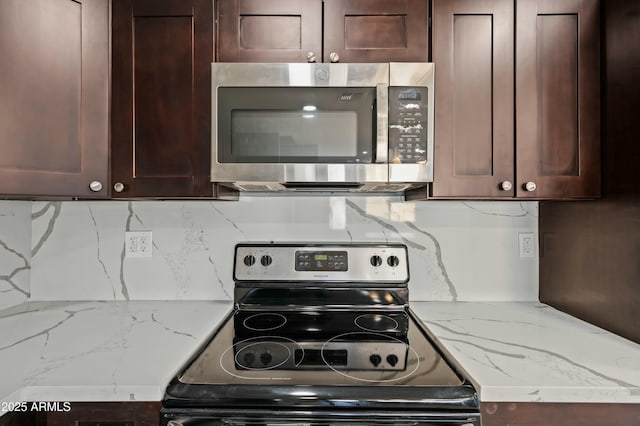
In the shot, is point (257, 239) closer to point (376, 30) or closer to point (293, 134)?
point (293, 134)

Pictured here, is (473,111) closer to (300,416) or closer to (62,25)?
(300,416)

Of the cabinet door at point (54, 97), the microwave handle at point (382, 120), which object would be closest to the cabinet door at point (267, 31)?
the microwave handle at point (382, 120)

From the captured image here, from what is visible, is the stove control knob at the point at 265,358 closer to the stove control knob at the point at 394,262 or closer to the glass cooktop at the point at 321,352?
the glass cooktop at the point at 321,352

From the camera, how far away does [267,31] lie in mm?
1238

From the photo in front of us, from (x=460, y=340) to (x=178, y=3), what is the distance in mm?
1449

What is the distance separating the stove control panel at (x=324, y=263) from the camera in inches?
56.9

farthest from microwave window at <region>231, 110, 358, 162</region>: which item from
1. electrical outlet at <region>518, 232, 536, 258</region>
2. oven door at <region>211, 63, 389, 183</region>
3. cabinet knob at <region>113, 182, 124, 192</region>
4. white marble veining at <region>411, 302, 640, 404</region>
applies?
electrical outlet at <region>518, 232, 536, 258</region>

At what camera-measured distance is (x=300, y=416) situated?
0.84 metres

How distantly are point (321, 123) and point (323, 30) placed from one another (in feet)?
1.10

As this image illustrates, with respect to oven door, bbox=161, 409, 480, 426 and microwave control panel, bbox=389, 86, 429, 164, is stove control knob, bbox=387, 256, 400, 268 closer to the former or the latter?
microwave control panel, bbox=389, 86, 429, 164

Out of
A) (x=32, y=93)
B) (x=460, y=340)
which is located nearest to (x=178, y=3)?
(x=32, y=93)

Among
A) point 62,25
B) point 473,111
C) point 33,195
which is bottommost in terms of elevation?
point 33,195

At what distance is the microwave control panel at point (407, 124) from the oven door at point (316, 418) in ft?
2.39

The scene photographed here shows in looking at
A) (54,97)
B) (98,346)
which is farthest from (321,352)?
(54,97)
